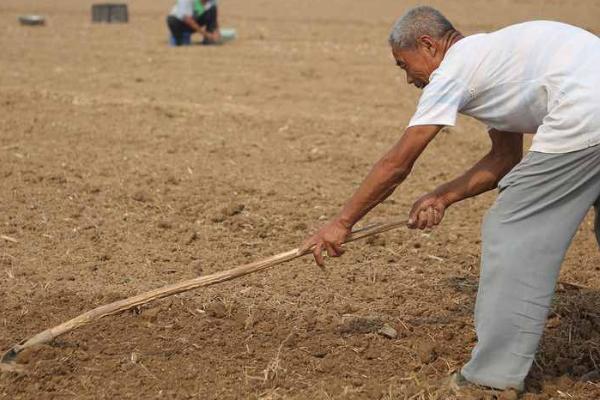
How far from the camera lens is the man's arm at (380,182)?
3949 mm

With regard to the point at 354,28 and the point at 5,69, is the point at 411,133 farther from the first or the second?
the point at 354,28

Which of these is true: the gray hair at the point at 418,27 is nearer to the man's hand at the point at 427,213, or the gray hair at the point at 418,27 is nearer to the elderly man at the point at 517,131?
the elderly man at the point at 517,131

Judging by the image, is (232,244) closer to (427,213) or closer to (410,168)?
(427,213)

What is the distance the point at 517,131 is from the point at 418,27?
2.09 feet

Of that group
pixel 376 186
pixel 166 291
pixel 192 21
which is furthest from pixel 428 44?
pixel 192 21

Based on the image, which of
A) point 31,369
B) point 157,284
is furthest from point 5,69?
point 31,369

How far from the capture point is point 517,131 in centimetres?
422

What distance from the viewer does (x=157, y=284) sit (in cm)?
566

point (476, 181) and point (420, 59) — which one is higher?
point (420, 59)

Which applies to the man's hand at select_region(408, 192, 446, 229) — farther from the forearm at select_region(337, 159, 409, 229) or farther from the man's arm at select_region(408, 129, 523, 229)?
the forearm at select_region(337, 159, 409, 229)

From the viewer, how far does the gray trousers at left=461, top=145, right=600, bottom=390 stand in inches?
157

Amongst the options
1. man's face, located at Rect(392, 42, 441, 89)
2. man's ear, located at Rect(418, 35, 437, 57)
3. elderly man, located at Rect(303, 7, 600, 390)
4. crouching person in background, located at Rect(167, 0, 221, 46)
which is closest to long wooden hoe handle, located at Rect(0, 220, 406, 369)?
elderly man, located at Rect(303, 7, 600, 390)

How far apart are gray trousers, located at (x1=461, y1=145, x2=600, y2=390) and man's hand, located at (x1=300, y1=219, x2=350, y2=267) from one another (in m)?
0.62

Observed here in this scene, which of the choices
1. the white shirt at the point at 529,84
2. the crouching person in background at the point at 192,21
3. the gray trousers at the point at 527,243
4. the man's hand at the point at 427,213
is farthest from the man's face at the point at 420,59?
the crouching person in background at the point at 192,21
